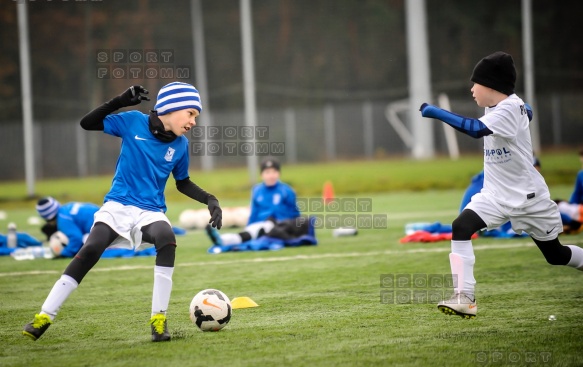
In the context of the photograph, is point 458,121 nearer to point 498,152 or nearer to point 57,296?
point 498,152

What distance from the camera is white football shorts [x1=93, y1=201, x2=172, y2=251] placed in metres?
6.44

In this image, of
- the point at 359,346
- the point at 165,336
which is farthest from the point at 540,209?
the point at 165,336

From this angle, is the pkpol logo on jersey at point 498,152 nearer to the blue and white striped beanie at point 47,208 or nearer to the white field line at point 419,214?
the blue and white striped beanie at point 47,208

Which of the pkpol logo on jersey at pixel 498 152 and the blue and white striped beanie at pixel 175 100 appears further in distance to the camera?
the pkpol logo on jersey at pixel 498 152

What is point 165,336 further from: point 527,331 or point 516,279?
point 516,279

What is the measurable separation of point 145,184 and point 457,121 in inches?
98.7

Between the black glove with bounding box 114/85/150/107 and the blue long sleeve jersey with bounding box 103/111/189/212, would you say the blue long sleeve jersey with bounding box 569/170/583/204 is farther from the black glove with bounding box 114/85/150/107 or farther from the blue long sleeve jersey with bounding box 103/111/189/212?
the black glove with bounding box 114/85/150/107

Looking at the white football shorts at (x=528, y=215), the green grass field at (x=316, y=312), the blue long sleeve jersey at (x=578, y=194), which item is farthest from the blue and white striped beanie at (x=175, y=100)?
the blue long sleeve jersey at (x=578, y=194)

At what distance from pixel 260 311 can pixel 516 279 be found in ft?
9.90

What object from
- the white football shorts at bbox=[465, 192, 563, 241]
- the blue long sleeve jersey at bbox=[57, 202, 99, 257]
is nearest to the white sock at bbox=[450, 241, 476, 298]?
the white football shorts at bbox=[465, 192, 563, 241]

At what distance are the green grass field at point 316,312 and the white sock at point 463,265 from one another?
34 cm

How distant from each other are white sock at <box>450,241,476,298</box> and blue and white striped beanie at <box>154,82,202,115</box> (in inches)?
94.4

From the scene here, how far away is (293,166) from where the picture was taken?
125 ft

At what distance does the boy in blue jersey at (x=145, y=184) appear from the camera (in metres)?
6.32
